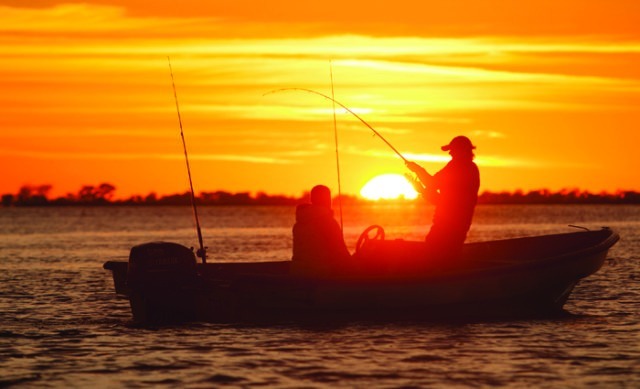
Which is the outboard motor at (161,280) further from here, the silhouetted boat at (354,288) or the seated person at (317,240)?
the seated person at (317,240)

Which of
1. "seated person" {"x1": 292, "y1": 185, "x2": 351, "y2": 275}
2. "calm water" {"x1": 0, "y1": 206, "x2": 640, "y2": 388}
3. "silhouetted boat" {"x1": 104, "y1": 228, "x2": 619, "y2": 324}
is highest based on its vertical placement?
"seated person" {"x1": 292, "y1": 185, "x2": 351, "y2": 275}

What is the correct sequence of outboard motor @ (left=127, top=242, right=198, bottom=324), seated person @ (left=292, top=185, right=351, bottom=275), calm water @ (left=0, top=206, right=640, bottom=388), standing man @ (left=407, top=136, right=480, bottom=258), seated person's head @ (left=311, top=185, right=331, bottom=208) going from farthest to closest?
outboard motor @ (left=127, top=242, right=198, bottom=324) < standing man @ (left=407, top=136, right=480, bottom=258) < seated person @ (left=292, top=185, right=351, bottom=275) < seated person's head @ (left=311, top=185, right=331, bottom=208) < calm water @ (left=0, top=206, right=640, bottom=388)

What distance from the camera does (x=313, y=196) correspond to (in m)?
15.7

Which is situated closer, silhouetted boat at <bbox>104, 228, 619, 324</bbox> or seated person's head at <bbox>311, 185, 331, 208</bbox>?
seated person's head at <bbox>311, 185, 331, 208</bbox>

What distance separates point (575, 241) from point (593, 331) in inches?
126

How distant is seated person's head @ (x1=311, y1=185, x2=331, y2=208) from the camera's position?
1541 cm

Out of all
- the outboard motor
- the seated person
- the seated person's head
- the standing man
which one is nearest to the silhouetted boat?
the outboard motor

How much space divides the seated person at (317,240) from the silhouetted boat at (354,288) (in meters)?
0.14

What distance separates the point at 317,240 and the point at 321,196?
2.39 ft

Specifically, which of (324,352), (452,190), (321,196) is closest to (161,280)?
(321,196)

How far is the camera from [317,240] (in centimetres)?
1592

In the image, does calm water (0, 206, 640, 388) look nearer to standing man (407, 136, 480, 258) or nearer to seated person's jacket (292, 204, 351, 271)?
seated person's jacket (292, 204, 351, 271)

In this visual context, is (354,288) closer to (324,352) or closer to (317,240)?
(317,240)

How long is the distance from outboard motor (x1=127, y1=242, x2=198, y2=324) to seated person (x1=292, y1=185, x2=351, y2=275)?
1.48 metres
